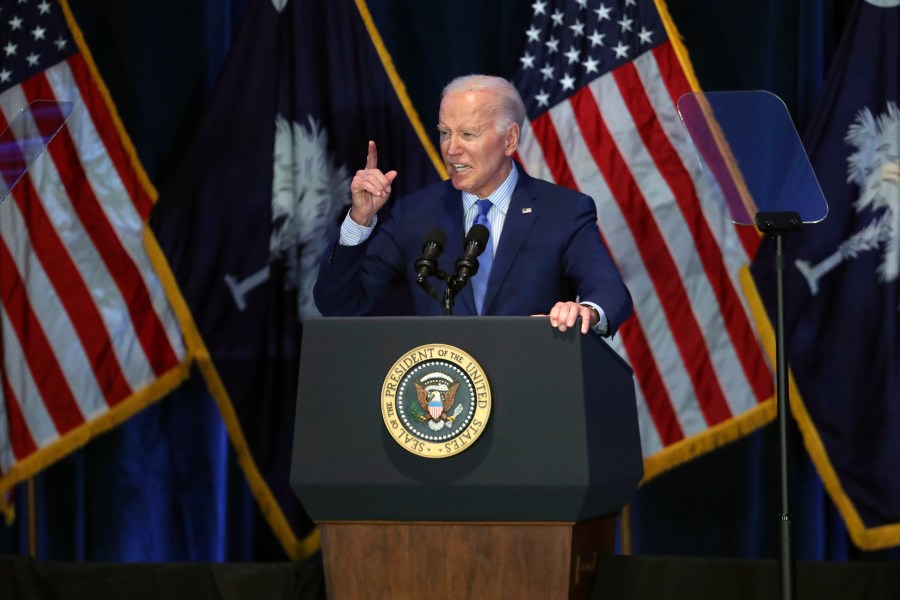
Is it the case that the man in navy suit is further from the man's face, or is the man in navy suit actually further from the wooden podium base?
the wooden podium base

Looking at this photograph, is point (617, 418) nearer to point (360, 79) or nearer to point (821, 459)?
point (821, 459)

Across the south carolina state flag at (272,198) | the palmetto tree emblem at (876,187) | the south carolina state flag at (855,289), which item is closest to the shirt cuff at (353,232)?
the south carolina state flag at (272,198)

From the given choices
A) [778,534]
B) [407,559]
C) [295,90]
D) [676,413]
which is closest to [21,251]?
[295,90]

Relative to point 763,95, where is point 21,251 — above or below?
below

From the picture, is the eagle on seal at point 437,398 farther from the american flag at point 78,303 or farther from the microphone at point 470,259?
the american flag at point 78,303

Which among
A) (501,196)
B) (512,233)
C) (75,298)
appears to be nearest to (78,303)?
(75,298)

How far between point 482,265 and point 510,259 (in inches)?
4.7

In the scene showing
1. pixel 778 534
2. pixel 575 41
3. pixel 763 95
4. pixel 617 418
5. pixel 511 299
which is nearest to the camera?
pixel 617 418

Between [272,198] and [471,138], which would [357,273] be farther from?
[272,198]

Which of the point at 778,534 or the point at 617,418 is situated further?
the point at 778,534

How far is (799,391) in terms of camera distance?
4285 mm

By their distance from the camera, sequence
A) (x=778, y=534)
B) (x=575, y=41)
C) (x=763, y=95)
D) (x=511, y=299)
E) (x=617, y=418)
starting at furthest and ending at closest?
1. (x=575, y=41)
2. (x=763, y=95)
3. (x=511, y=299)
4. (x=778, y=534)
5. (x=617, y=418)

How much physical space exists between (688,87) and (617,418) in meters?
2.33

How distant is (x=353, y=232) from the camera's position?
282 cm
